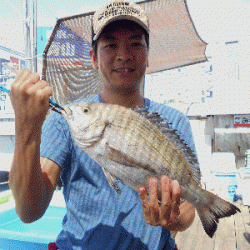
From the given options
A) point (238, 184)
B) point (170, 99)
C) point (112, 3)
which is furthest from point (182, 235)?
point (170, 99)

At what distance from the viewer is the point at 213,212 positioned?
132cm

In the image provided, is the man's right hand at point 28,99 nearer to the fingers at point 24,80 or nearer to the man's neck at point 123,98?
the fingers at point 24,80

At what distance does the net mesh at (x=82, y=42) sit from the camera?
4.15 m

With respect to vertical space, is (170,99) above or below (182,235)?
above

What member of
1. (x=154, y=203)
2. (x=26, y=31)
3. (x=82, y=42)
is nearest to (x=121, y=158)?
(x=154, y=203)

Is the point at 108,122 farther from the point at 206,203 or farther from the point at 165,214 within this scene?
the point at 206,203

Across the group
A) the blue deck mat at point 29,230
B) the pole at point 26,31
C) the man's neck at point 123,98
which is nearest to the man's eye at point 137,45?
the man's neck at point 123,98

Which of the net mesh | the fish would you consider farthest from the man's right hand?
the net mesh

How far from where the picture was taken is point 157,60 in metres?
5.44

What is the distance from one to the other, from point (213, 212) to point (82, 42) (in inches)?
156

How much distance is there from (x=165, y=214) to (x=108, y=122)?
54 cm

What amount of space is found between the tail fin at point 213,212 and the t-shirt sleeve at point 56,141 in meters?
0.81

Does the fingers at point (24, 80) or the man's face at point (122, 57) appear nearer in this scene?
the fingers at point (24, 80)

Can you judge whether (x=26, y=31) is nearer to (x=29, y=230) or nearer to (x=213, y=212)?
(x=29, y=230)
